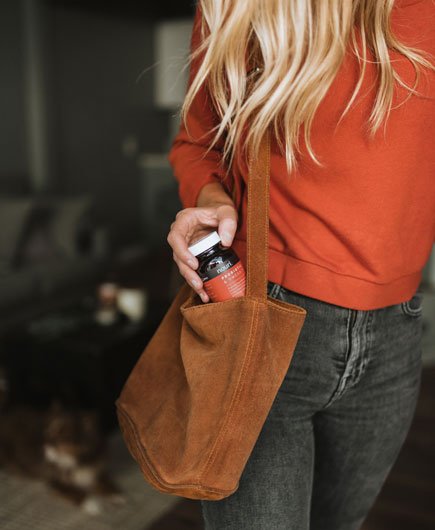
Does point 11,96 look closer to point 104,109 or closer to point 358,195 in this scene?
point 104,109

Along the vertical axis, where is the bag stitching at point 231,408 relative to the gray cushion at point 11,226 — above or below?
above

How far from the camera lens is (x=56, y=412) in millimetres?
2012

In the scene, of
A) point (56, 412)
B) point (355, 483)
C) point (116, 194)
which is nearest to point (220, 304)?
point (355, 483)

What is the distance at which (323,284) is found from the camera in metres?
0.75

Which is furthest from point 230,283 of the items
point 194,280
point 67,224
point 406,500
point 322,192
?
point 67,224

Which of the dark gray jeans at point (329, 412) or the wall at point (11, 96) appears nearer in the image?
the dark gray jeans at point (329, 412)

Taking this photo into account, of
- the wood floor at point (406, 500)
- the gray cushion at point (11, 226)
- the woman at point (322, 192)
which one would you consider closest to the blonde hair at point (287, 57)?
the woman at point (322, 192)

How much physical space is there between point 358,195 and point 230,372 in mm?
248

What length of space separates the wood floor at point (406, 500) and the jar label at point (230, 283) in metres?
1.36

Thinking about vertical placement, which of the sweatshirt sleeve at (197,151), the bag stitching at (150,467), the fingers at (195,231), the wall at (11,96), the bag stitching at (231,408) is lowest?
the wall at (11,96)

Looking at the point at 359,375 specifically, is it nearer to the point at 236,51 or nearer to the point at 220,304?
the point at 220,304

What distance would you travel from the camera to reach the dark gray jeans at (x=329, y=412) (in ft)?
2.42

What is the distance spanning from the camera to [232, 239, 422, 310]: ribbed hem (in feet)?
2.46

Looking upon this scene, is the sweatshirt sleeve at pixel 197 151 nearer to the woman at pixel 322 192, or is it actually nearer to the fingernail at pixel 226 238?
the woman at pixel 322 192
